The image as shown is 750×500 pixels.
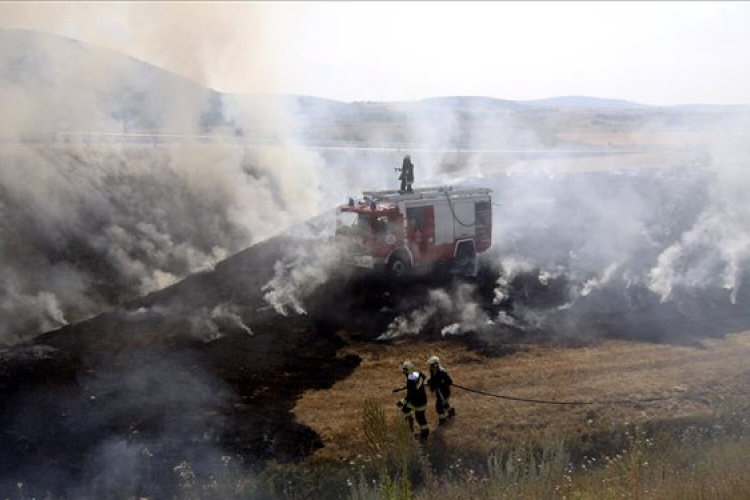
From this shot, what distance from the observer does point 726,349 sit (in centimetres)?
1390

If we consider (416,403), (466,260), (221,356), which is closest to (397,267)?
(466,260)

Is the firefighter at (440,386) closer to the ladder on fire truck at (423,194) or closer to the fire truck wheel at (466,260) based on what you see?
the ladder on fire truck at (423,194)

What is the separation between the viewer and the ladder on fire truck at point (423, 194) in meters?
17.8

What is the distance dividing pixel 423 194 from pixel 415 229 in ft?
3.34

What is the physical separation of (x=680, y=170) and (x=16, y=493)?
24.6 m

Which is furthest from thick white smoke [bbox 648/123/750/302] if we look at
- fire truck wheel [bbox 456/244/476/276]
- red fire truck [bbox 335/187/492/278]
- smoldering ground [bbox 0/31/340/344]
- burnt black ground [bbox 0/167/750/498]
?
smoldering ground [bbox 0/31/340/344]

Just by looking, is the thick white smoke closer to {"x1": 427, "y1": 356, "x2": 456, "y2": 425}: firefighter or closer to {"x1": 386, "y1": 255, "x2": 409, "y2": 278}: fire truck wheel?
{"x1": 386, "y1": 255, "x2": 409, "y2": 278}: fire truck wheel

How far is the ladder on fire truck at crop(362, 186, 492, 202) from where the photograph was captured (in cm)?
1780

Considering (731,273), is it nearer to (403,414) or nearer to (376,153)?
(403,414)

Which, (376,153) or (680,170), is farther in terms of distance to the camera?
(376,153)

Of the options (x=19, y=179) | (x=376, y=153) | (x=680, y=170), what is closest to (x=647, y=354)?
(x=680, y=170)

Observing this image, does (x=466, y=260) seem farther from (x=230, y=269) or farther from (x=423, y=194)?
(x=230, y=269)

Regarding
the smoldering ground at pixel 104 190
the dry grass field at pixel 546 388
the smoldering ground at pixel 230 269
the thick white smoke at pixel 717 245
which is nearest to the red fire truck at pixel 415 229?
the smoldering ground at pixel 230 269

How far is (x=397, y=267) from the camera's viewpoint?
58.2 ft
